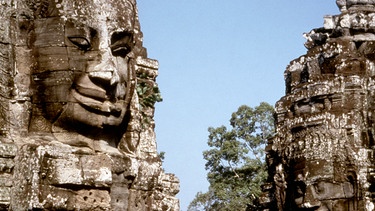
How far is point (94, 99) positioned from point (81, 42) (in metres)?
0.44

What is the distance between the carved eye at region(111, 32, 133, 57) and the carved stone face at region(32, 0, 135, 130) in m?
0.01

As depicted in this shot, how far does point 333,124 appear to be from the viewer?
14828 mm

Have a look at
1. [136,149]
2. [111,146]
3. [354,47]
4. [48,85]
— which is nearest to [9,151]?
[48,85]

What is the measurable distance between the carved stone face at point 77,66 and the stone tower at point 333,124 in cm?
984

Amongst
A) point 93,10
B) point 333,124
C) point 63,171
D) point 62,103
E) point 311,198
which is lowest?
point 63,171

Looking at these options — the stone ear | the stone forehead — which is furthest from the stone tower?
the stone ear

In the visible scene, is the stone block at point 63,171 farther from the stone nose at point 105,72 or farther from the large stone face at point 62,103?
the stone nose at point 105,72

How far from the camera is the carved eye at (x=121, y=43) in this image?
17.2 ft

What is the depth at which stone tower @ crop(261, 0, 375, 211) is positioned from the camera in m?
14.2

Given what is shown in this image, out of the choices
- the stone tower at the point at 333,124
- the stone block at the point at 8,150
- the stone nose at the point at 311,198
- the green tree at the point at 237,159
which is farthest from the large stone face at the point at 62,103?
the green tree at the point at 237,159

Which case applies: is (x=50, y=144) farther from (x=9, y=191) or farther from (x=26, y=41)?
(x=26, y=41)

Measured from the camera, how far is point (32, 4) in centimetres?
505

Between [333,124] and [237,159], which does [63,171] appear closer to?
[333,124]

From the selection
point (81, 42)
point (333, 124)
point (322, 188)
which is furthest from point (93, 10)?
point (333, 124)
